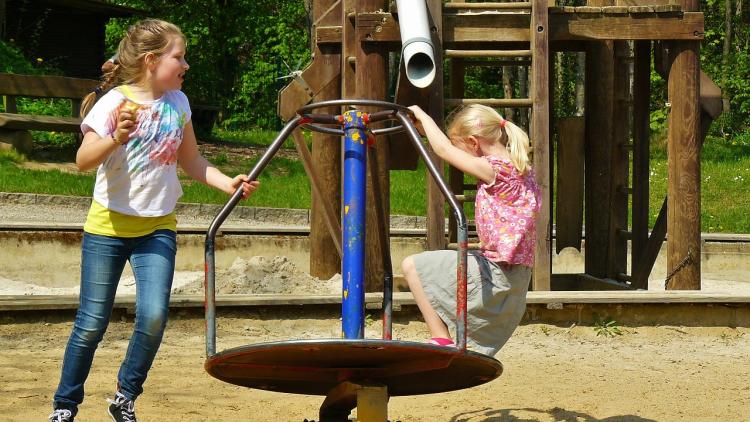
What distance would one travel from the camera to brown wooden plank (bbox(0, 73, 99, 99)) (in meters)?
17.4

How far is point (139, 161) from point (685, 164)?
4953mm

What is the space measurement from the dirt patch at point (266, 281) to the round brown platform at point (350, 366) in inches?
173

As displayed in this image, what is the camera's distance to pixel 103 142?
4141 millimetres

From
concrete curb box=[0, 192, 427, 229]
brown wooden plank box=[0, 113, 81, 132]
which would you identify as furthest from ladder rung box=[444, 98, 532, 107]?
brown wooden plank box=[0, 113, 81, 132]

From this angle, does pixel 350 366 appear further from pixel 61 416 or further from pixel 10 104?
pixel 10 104

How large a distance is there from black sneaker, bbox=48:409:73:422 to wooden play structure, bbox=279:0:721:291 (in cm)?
309

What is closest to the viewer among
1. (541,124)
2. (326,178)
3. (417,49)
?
(417,49)

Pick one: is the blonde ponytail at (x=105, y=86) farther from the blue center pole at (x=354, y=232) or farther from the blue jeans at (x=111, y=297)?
the blue center pole at (x=354, y=232)

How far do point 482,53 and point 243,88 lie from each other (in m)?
30.1

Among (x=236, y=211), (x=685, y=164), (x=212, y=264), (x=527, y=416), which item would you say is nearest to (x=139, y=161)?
(x=212, y=264)

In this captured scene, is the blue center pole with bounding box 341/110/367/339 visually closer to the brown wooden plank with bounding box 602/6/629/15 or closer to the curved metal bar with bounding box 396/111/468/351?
the curved metal bar with bounding box 396/111/468/351

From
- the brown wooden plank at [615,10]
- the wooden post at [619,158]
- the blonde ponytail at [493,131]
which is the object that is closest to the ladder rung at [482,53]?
the brown wooden plank at [615,10]

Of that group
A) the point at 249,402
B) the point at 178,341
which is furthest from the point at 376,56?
the point at 249,402

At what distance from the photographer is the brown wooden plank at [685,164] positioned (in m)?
8.26
